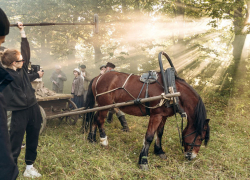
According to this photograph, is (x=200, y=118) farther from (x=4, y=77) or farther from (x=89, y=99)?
(x=4, y=77)

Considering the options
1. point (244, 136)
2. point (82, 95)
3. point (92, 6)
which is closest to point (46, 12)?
point (92, 6)

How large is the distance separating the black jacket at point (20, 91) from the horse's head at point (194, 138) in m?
2.96

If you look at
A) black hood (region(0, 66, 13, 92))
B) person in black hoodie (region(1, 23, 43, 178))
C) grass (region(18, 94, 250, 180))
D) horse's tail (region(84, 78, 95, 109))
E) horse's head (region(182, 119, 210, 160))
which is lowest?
grass (region(18, 94, 250, 180))

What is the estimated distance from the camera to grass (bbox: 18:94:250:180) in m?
3.17

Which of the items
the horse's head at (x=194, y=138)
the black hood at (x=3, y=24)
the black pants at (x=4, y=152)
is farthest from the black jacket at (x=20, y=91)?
the horse's head at (x=194, y=138)

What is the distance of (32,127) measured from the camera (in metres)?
2.90

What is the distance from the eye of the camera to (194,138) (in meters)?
3.56

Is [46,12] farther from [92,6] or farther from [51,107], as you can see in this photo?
[51,107]

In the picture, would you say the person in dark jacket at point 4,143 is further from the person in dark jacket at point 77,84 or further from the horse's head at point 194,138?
the person in dark jacket at point 77,84

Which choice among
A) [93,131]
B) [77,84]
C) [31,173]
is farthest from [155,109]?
[77,84]

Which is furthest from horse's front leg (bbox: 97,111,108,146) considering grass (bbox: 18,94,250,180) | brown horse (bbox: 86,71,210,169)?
grass (bbox: 18,94,250,180)

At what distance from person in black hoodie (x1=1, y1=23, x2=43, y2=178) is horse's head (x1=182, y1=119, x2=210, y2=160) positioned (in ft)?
9.22

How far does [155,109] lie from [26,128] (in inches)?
94.7

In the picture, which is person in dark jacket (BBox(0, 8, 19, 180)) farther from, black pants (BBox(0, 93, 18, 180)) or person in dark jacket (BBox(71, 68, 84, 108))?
person in dark jacket (BBox(71, 68, 84, 108))
